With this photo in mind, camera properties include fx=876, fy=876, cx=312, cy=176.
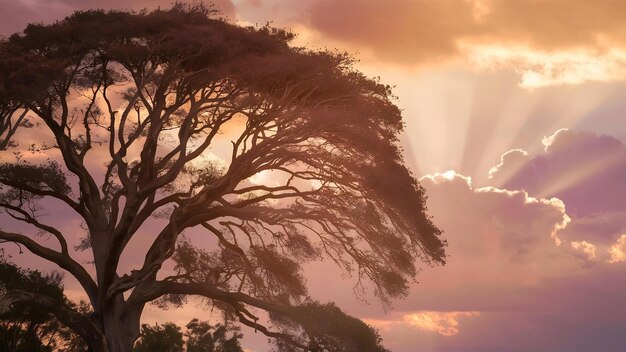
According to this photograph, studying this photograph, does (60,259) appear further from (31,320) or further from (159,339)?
(159,339)

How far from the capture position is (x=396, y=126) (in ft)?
91.7

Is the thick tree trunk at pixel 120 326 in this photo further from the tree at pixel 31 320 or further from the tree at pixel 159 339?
the tree at pixel 159 339

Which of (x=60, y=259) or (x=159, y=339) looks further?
(x=159, y=339)

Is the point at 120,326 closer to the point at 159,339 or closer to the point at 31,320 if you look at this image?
the point at 31,320

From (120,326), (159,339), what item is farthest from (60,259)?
(159,339)

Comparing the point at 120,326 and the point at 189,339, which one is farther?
the point at 189,339

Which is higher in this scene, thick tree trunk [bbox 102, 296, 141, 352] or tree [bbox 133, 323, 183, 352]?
tree [bbox 133, 323, 183, 352]

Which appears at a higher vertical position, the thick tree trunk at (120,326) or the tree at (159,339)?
the tree at (159,339)

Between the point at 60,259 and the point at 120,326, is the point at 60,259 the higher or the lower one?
the higher one

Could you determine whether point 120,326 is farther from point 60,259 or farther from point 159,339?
point 159,339

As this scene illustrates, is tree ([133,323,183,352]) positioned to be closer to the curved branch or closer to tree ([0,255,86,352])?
tree ([0,255,86,352])

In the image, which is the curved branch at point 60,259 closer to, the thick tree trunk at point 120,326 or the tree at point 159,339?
the thick tree trunk at point 120,326

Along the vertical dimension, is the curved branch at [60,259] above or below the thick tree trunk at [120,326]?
above

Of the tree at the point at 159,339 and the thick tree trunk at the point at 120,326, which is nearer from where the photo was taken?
the thick tree trunk at the point at 120,326
